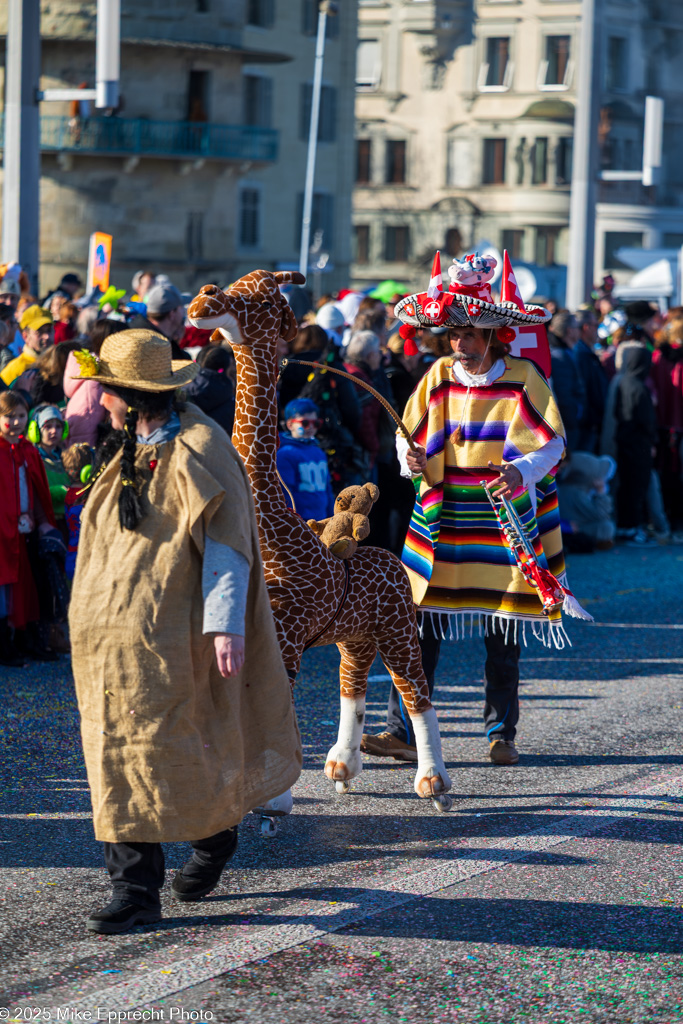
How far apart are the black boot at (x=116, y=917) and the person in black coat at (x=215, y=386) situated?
13.4 feet

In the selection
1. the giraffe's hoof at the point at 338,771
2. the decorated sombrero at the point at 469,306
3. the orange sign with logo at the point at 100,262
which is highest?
the orange sign with logo at the point at 100,262

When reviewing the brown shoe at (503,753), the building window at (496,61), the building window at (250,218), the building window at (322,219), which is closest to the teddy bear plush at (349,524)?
the brown shoe at (503,753)

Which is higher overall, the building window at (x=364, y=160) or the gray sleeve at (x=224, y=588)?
the building window at (x=364, y=160)

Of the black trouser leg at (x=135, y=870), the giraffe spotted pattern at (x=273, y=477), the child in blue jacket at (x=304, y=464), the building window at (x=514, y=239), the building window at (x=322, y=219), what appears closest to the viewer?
the black trouser leg at (x=135, y=870)

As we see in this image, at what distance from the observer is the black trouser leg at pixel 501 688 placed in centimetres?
637

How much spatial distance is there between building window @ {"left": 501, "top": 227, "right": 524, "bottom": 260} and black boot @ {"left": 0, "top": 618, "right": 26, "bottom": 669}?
174 ft

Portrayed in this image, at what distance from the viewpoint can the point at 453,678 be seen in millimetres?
7922

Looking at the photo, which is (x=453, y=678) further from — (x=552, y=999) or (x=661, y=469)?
(x=661, y=469)

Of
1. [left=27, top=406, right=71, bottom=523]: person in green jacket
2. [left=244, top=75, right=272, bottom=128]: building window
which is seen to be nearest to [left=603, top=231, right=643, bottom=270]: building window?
[left=244, top=75, right=272, bottom=128]: building window

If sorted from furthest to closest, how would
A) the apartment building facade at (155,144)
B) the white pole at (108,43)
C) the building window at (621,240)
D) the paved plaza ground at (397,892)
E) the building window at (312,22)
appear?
1. the building window at (621,240)
2. the building window at (312,22)
3. the apartment building facade at (155,144)
4. the white pole at (108,43)
5. the paved plaza ground at (397,892)

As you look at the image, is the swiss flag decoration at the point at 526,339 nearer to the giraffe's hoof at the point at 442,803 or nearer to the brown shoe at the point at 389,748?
the brown shoe at the point at 389,748

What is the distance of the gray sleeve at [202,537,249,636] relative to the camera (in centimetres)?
422

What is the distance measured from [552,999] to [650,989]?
0.30 meters

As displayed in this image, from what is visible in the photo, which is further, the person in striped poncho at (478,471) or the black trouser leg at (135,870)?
the person in striped poncho at (478,471)
